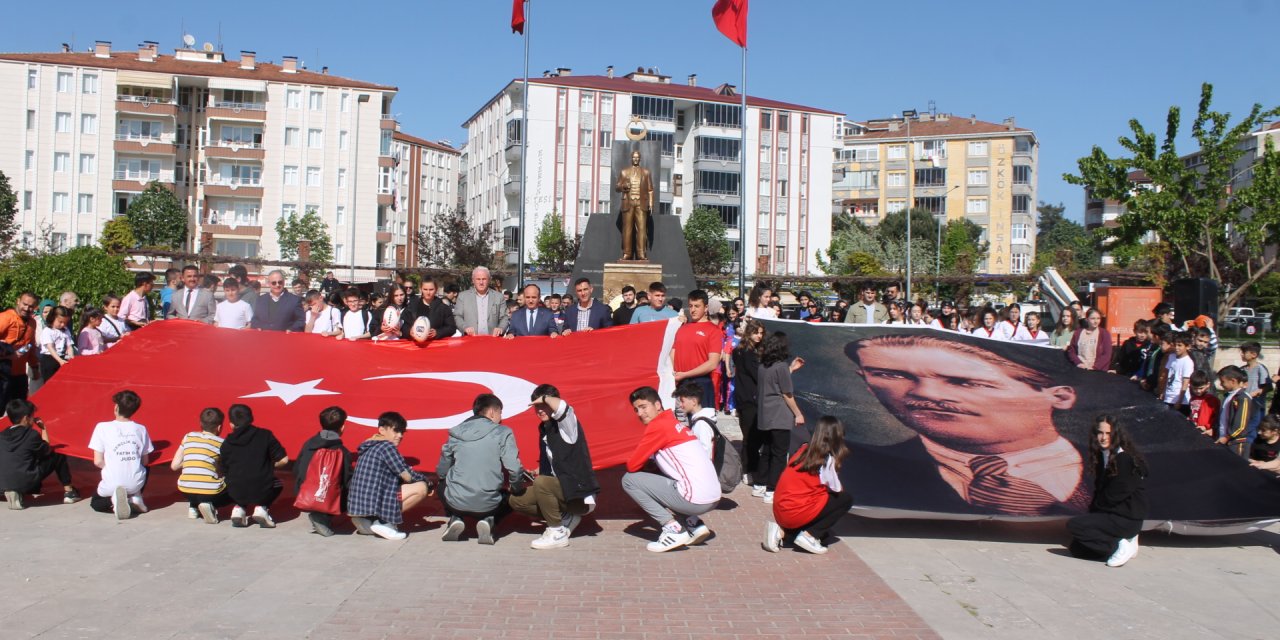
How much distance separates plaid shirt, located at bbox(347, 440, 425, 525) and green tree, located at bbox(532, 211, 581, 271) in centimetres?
4552

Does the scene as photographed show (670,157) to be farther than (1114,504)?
Yes

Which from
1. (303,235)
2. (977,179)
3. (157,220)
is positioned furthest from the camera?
(977,179)

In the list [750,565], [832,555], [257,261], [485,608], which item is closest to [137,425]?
[485,608]

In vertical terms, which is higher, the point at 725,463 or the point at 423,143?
the point at 423,143

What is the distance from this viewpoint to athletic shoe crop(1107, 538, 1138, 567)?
26.2 ft

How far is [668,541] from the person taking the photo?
8195 mm

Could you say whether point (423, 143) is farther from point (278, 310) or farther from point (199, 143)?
point (278, 310)

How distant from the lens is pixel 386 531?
8406 millimetres

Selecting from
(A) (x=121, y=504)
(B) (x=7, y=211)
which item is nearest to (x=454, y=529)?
(A) (x=121, y=504)

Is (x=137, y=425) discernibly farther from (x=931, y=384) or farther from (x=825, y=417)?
(x=931, y=384)

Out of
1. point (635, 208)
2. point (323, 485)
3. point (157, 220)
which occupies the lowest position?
point (323, 485)

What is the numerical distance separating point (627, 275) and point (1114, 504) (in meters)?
14.4

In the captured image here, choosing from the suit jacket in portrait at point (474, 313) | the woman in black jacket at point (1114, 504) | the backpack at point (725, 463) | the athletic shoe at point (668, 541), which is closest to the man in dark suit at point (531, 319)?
the suit jacket in portrait at point (474, 313)

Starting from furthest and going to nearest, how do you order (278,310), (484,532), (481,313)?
(278,310)
(481,313)
(484,532)
